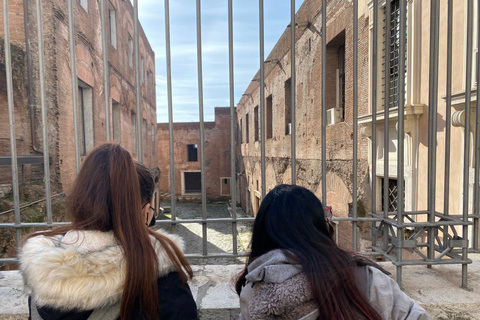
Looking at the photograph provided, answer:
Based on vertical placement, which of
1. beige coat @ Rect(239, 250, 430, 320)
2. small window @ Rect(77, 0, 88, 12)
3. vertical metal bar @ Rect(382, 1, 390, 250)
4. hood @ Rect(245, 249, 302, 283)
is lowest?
beige coat @ Rect(239, 250, 430, 320)

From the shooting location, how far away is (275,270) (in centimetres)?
98

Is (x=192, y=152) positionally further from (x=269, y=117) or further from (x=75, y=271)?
(x=75, y=271)

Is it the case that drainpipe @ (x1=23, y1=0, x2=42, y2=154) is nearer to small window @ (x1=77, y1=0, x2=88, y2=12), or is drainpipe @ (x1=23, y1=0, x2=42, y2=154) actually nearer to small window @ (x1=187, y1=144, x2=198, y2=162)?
small window @ (x1=77, y1=0, x2=88, y2=12)

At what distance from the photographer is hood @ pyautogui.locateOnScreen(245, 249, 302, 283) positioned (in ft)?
3.20

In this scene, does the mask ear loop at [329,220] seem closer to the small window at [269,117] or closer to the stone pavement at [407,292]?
the stone pavement at [407,292]

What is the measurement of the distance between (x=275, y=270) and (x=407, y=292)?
53.4 inches

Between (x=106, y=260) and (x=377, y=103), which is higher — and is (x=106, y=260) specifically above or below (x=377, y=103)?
below

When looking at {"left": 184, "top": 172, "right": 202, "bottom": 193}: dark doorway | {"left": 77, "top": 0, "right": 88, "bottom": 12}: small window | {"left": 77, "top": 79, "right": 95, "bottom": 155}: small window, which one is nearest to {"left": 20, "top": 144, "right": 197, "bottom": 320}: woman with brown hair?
{"left": 77, "top": 79, "right": 95, "bottom": 155}: small window

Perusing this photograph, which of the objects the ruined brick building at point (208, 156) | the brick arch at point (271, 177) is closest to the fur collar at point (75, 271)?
the brick arch at point (271, 177)

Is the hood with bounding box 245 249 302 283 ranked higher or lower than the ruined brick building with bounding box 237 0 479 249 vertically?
lower

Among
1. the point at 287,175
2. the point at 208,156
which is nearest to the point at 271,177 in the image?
the point at 287,175

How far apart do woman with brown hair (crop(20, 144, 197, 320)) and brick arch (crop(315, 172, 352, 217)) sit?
582 centimetres

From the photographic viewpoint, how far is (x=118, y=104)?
33.1 ft

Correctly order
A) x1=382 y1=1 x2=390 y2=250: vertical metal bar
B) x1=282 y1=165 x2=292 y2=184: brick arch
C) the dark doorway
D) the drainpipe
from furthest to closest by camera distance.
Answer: the dark doorway, x1=282 y1=165 x2=292 y2=184: brick arch, the drainpipe, x1=382 y1=1 x2=390 y2=250: vertical metal bar
